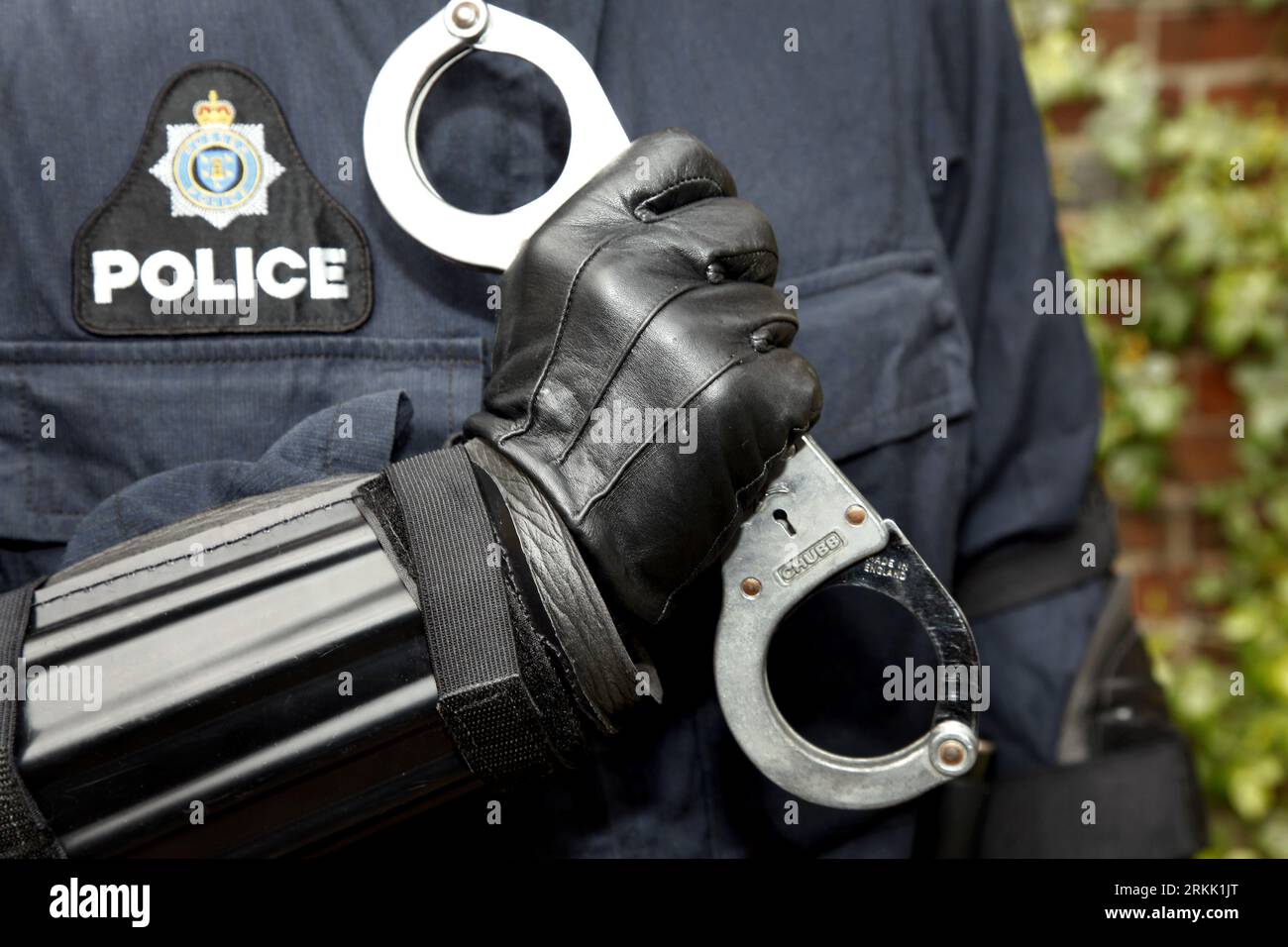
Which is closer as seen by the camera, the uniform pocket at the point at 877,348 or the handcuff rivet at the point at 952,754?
the handcuff rivet at the point at 952,754

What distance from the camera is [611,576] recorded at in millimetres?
589

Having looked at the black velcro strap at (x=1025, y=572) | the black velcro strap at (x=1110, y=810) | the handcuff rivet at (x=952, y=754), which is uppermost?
the handcuff rivet at (x=952, y=754)

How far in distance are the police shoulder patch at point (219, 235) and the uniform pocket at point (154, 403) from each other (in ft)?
0.05

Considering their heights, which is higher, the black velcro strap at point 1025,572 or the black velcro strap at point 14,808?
the black velcro strap at point 14,808

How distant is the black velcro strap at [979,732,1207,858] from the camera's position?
3.06 feet

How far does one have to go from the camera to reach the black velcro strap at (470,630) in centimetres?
57

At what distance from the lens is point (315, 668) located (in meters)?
0.57

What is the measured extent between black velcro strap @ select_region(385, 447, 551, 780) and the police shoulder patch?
0.18 m
